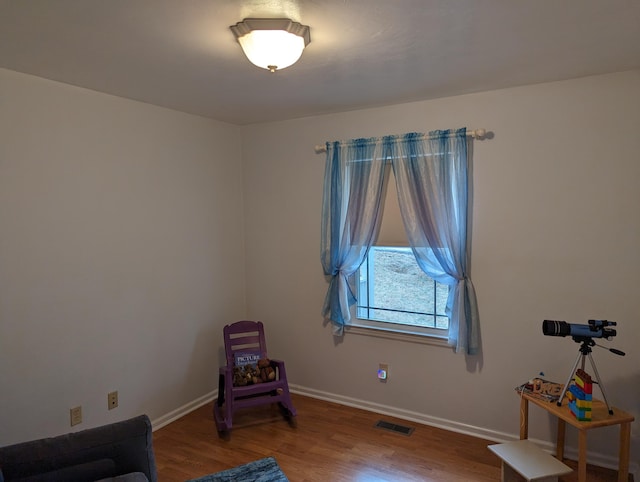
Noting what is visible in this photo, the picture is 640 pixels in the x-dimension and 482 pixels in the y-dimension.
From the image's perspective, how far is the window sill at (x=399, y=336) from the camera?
3.27 m

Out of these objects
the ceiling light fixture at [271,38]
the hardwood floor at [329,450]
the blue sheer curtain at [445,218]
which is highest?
the ceiling light fixture at [271,38]

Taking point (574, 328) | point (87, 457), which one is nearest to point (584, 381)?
point (574, 328)

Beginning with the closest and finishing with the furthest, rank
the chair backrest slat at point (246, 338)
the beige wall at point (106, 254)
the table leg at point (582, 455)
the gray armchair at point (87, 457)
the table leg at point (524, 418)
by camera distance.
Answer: the gray armchair at point (87, 457)
the table leg at point (582, 455)
the beige wall at point (106, 254)
the table leg at point (524, 418)
the chair backrest slat at point (246, 338)

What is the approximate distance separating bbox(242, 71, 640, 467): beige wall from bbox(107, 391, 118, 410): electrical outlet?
159cm

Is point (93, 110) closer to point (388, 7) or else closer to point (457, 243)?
point (388, 7)

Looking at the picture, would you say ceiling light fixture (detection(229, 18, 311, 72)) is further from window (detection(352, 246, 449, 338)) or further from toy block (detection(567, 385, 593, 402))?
toy block (detection(567, 385, 593, 402))

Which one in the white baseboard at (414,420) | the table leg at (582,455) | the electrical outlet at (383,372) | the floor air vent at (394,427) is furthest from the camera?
the electrical outlet at (383,372)

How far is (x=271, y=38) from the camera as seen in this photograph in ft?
6.14

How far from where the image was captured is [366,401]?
3.62m

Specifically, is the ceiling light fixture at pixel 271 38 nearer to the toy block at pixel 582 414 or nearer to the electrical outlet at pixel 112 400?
the toy block at pixel 582 414

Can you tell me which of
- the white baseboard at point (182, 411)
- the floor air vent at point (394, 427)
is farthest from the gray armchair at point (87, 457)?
the floor air vent at point (394, 427)

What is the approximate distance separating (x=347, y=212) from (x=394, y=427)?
1694 mm

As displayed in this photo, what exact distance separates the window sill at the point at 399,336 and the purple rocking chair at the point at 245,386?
666mm

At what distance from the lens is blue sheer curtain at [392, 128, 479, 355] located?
3.07 metres
